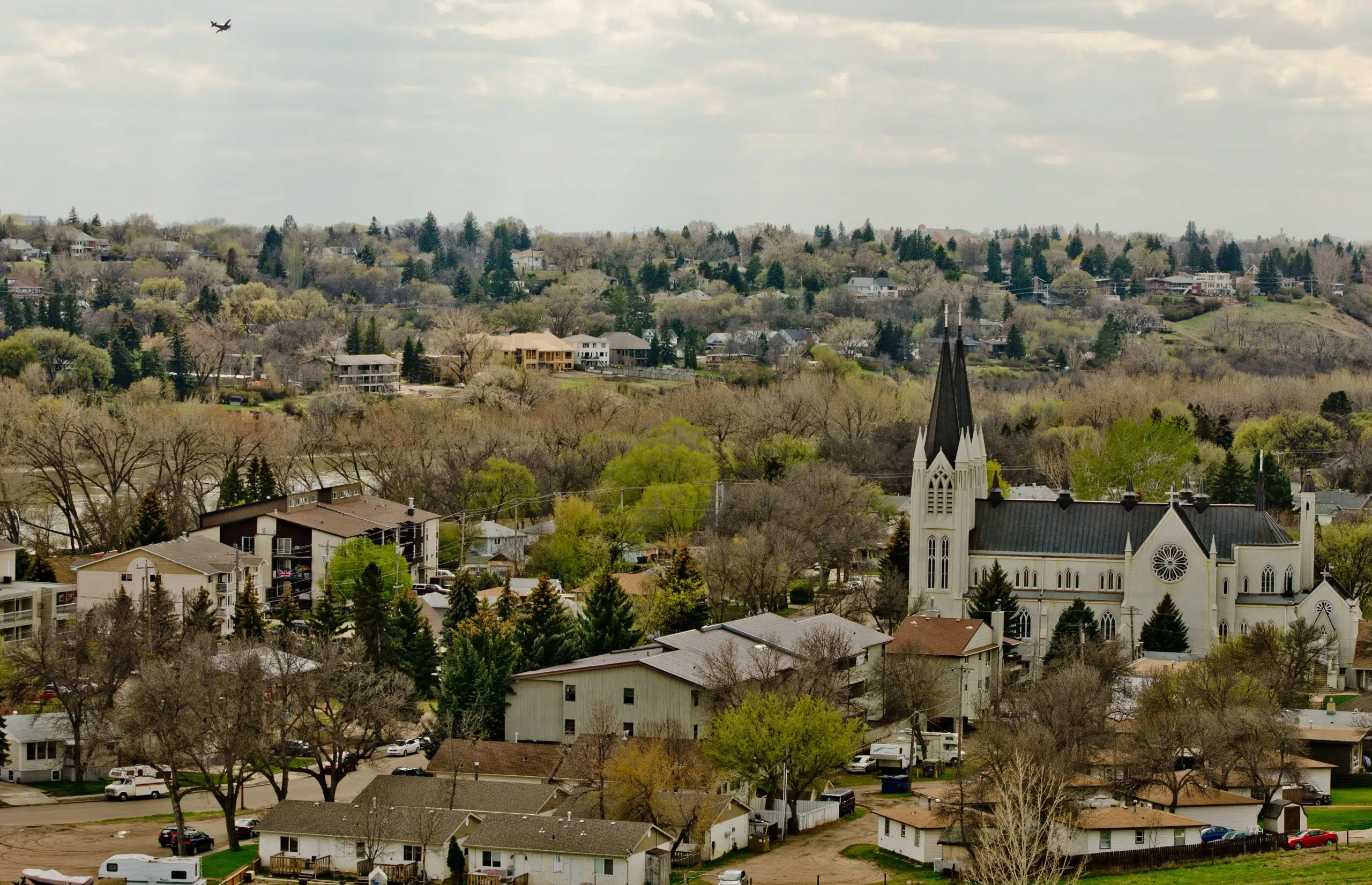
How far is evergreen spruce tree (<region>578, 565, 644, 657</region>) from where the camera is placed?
62406 mm

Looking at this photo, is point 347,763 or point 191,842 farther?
point 347,763

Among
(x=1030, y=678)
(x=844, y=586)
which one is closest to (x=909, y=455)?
(x=844, y=586)

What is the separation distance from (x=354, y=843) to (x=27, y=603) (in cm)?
2711

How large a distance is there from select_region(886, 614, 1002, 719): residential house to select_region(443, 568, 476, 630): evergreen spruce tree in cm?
1395

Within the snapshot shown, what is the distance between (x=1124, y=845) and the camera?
4622 centimetres

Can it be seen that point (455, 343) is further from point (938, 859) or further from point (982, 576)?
point (938, 859)

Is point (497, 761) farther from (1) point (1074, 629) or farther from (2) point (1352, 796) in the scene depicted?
(1) point (1074, 629)

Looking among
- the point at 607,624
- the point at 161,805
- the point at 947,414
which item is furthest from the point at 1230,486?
the point at 161,805

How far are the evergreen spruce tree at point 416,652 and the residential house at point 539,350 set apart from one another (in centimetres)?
10563

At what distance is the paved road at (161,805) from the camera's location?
5231cm

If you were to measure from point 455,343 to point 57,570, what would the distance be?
299 feet

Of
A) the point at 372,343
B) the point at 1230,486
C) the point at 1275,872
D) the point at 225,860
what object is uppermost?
the point at 372,343

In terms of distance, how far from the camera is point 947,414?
238ft

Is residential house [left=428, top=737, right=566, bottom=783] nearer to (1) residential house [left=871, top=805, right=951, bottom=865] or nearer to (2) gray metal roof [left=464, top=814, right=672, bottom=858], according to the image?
(2) gray metal roof [left=464, top=814, right=672, bottom=858]
